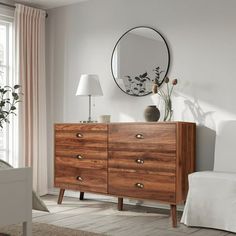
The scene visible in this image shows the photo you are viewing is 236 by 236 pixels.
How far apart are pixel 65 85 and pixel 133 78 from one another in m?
1.05

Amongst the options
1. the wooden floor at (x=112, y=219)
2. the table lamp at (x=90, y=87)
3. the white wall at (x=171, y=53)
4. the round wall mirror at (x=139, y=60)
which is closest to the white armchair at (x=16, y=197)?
the wooden floor at (x=112, y=219)

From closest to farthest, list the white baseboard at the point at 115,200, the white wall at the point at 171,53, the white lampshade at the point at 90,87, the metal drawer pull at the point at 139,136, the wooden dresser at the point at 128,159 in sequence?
the wooden dresser at the point at 128,159 → the metal drawer pull at the point at 139,136 → the white wall at the point at 171,53 → the white baseboard at the point at 115,200 → the white lampshade at the point at 90,87

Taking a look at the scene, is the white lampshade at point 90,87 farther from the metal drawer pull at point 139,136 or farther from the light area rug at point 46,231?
the light area rug at point 46,231

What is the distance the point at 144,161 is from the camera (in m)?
4.25

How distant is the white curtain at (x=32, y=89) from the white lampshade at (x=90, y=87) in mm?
815

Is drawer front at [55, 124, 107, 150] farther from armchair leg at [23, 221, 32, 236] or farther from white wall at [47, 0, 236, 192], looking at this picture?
armchair leg at [23, 221, 32, 236]

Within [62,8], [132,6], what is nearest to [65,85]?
[62,8]

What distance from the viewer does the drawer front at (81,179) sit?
4.58 m

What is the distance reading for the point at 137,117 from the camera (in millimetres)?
4934

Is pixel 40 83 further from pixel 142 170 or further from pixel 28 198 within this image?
pixel 28 198

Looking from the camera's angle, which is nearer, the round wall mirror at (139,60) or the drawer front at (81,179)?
the drawer front at (81,179)

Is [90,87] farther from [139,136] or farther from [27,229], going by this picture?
[27,229]

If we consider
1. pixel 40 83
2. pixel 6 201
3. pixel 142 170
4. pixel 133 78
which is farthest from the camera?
pixel 40 83

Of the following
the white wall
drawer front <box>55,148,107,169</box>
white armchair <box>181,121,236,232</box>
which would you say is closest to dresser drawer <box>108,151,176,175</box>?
drawer front <box>55,148,107,169</box>
